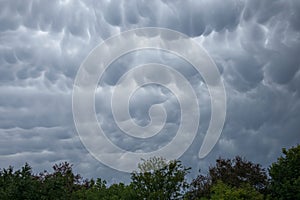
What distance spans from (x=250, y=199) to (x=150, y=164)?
13.5 m

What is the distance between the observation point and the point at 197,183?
230 ft

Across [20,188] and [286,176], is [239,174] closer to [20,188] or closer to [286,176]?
[286,176]

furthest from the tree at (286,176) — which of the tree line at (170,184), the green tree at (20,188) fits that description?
the green tree at (20,188)

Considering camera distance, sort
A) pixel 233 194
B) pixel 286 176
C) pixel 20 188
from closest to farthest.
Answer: pixel 20 188
pixel 233 194
pixel 286 176

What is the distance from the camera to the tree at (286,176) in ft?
184

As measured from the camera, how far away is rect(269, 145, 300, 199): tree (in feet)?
184

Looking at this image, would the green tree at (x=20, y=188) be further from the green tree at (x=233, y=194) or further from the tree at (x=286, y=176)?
the tree at (x=286, y=176)

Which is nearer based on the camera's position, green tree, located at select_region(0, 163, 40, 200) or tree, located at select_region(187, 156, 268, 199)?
green tree, located at select_region(0, 163, 40, 200)

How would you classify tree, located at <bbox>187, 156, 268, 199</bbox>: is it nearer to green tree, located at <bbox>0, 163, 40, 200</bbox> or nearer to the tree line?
the tree line

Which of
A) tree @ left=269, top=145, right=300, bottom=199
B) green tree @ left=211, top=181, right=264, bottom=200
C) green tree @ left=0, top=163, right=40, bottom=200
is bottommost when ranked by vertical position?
green tree @ left=0, top=163, right=40, bottom=200

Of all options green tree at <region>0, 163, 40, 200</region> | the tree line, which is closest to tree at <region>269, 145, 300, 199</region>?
the tree line

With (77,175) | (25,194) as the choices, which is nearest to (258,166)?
(77,175)

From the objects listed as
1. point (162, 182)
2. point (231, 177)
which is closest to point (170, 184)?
point (162, 182)

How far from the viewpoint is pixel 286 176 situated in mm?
58312
